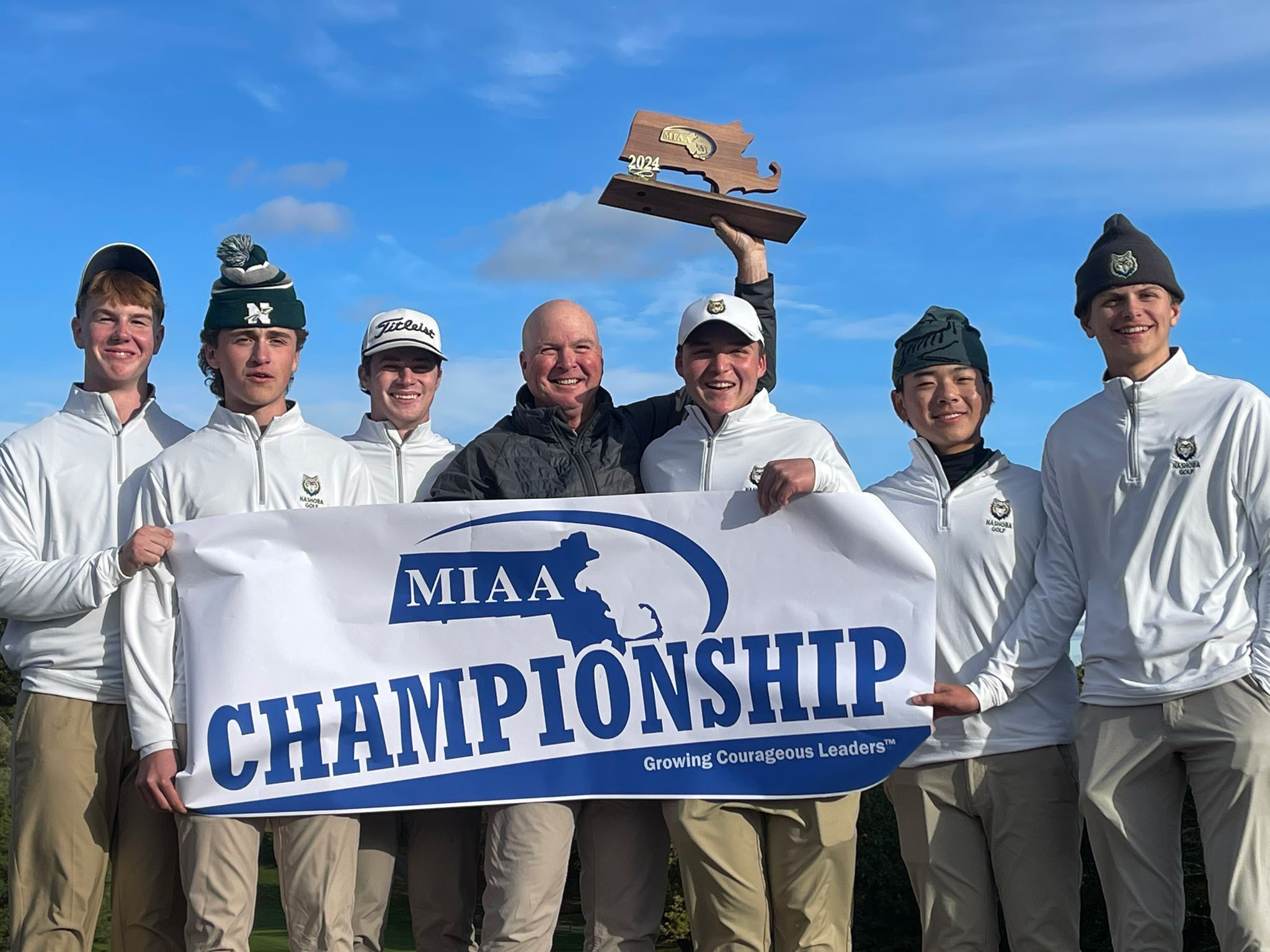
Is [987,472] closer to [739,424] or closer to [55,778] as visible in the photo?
[739,424]

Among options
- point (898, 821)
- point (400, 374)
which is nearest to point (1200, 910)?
point (898, 821)

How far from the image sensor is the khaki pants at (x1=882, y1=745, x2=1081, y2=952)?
5668 mm

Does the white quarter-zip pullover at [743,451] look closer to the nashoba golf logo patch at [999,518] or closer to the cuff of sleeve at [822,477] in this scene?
the cuff of sleeve at [822,477]

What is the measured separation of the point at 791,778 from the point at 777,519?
115 cm

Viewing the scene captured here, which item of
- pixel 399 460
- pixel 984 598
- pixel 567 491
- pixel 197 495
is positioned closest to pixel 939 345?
pixel 984 598

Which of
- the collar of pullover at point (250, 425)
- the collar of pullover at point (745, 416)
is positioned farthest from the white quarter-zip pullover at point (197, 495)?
the collar of pullover at point (745, 416)

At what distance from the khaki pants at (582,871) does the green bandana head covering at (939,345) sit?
2350 mm

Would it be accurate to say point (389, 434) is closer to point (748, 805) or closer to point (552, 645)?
point (552, 645)

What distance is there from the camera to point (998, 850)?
5730mm

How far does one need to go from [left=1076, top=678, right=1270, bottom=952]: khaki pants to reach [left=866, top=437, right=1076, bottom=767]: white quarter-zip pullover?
0.92 feet

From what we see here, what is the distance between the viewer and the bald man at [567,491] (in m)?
5.64

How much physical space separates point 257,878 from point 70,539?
1.77m

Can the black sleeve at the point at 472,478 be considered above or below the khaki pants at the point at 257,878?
above

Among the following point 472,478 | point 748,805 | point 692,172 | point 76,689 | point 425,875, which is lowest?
point 425,875
